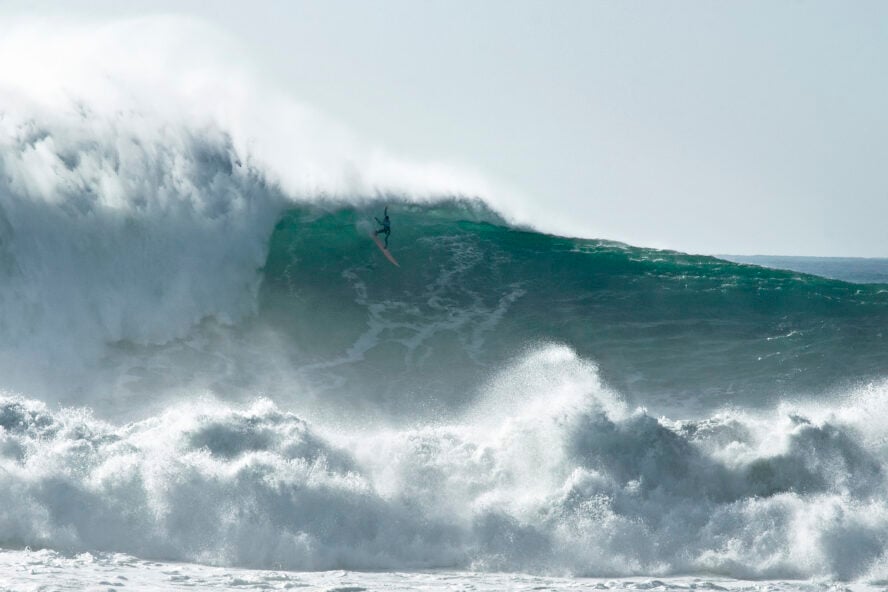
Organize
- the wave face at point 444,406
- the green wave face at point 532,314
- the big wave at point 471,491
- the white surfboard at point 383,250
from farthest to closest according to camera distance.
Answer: the white surfboard at point 383,250 → the green wave face at point 532,314 → the wave face at point 444,406 → the big wave at point 471,491

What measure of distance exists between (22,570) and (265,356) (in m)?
8.48

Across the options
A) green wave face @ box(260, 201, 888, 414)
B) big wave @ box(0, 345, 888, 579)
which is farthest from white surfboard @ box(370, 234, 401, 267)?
big wave @ box(0, 345, 888, 579)

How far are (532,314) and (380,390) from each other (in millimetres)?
4273

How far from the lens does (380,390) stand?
17328 millimetres

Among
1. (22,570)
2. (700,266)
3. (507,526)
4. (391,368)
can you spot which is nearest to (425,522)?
(507,526)

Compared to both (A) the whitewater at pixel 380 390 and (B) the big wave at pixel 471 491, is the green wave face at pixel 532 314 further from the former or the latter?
(B) the big wave at pixel 471 491

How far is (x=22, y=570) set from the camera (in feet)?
32.7

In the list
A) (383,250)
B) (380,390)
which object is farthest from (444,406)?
(383,250)

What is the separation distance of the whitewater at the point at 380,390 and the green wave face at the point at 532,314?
0.07 meters

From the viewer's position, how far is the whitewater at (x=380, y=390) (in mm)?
11359

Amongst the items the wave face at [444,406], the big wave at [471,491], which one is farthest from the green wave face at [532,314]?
the big wave at [471,491]

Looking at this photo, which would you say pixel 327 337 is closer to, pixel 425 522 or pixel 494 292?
pixel 494 292

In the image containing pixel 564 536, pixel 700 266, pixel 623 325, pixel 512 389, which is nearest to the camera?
pixel 564 536

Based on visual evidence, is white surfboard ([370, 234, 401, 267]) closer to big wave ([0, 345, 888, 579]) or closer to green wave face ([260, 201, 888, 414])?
green wave face ([260, 201, 888, 414])
